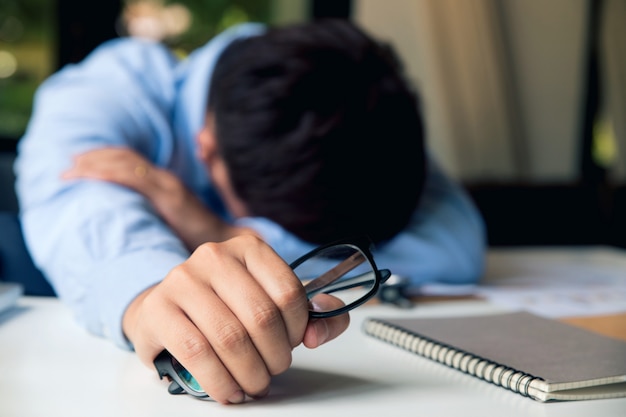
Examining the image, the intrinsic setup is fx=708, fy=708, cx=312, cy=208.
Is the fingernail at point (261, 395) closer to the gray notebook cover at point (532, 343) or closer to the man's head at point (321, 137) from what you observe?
the gray notebook cover at point (532, 343)

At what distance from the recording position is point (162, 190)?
96cm

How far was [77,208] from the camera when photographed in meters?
0.77

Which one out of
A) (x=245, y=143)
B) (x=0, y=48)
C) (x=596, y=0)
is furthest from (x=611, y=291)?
(x=596, y=0)

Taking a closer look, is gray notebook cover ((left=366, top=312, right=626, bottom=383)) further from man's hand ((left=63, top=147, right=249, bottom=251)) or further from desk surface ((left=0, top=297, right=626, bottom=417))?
man's hand ((left=63, top=147, right=249, bottom=251))

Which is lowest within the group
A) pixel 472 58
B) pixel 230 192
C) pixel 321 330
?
pixel 472 58

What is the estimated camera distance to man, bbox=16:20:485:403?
46cm

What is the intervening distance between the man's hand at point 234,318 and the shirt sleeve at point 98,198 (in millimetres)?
157

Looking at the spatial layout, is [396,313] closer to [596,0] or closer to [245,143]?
[245,143]

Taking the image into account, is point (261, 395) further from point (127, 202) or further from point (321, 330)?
point (127, 202)

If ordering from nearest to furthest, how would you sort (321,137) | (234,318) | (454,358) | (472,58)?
(234,318)
(454,358)
(321,137)
(472,58)

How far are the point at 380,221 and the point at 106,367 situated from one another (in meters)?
0.51

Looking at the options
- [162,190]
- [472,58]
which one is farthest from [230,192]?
[472,58]

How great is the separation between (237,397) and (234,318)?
0.06m

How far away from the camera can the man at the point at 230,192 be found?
1.50 ft
